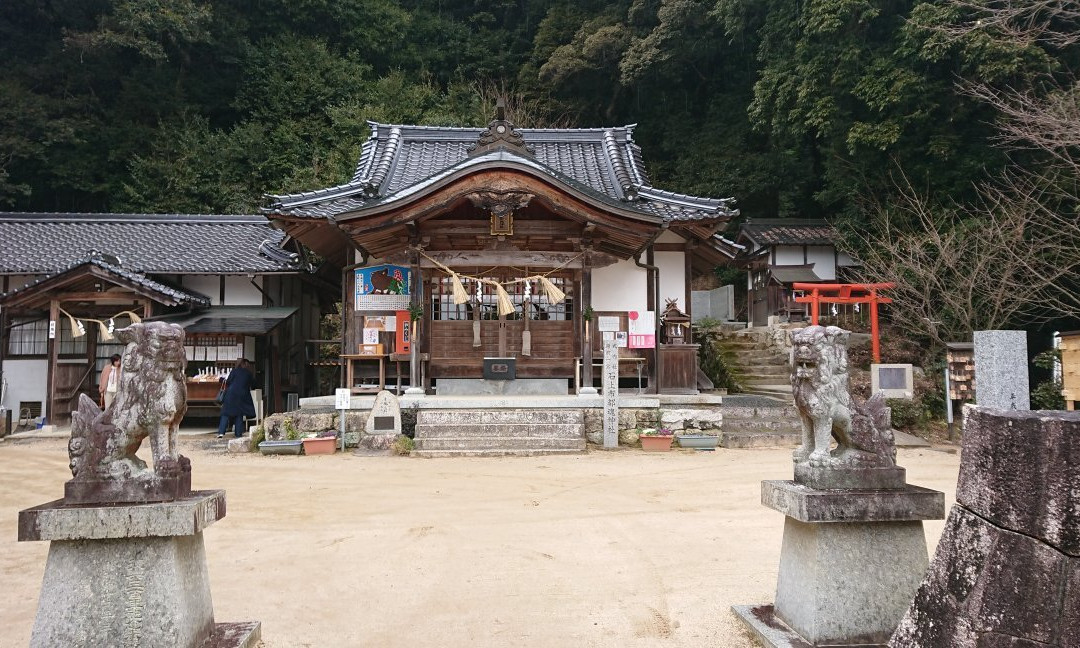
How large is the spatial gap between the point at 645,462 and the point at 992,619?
8.24 meters

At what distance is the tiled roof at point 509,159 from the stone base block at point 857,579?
31.1ft

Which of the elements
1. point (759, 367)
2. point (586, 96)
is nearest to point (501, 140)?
point (759, 367)

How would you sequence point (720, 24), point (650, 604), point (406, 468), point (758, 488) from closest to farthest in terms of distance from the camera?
point (650, 604) < point (758, 488) < point (406, 468) < point (720, 24)

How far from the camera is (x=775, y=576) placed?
4.81 metres

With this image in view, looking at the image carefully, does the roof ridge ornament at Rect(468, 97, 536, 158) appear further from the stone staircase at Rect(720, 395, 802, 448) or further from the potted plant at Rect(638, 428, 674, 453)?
the stone staircase at Rect(720, 395, 802, 448)

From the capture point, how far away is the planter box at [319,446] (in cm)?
1101

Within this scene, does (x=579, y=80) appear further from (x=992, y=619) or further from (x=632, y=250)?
(x=992, y=619)

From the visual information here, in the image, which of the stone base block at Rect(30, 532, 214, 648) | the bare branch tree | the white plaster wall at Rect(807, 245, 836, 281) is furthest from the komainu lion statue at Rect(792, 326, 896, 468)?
the white plaster wall at Rect(807, 245, 836, 281)

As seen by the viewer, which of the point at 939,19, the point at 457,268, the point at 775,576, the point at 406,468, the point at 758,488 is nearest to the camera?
the point at 775,576

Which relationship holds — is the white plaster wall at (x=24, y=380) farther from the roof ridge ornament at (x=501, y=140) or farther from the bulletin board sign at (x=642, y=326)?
the bulletin board sign at (x=642, y=326)

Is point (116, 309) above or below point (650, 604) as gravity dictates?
above

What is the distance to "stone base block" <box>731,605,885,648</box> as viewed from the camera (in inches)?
137

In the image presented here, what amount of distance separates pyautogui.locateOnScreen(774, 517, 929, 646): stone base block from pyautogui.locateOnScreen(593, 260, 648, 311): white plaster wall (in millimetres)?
10608

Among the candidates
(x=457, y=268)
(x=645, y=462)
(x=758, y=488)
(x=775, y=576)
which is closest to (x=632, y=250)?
(x=457, y=268)
